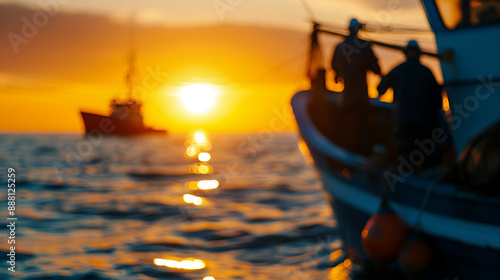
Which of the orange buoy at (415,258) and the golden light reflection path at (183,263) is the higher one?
the golden light reflection path at (183,263)

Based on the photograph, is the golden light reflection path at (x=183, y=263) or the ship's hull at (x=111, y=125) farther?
the ship's hull at (x=111, y=125)

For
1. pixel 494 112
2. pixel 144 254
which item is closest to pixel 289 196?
pixel 144 254

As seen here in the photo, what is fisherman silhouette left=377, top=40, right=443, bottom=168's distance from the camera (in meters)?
6.59

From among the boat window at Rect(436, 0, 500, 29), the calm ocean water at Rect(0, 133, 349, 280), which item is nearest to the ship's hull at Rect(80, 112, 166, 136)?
the calm ocean water at Rect(0, 133, 349, 280)

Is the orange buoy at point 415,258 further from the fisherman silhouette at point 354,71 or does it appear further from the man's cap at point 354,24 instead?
the man's cap at point 354,24

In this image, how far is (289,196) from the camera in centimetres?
1783

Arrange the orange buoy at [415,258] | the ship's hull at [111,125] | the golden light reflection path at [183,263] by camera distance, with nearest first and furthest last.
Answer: the orange buoy at [415,258]
the golden light reflection path at [183,263]
the ship's hull at [111,125]

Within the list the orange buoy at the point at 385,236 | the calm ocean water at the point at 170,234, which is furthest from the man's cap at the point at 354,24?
the calm ocean water at the point at 170,234

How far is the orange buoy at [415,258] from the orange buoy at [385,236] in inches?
4.0

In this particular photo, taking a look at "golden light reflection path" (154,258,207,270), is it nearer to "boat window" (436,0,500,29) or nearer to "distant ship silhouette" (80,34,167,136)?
"boat window" (436,0,500,29)

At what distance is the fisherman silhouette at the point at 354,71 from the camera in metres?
8.27

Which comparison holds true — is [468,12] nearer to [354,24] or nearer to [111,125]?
[354,24]

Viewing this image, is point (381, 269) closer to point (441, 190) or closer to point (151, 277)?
point (441, 190)

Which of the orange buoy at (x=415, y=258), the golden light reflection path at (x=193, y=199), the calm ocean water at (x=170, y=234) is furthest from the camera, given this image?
the golden light reflection path at (x=193, y=199)
